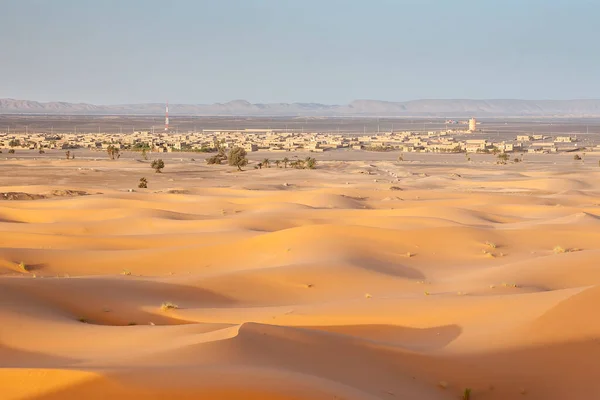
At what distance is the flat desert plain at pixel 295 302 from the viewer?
7.75 metres

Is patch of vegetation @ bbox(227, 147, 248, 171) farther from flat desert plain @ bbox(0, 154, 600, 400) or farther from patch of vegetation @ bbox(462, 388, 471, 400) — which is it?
patch of vegetation @ bbox(462, 388, 471, 400)

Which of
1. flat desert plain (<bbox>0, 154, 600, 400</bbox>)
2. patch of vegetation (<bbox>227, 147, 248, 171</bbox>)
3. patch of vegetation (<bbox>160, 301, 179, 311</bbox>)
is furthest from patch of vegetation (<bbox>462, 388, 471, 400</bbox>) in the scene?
patch of vegetation (<bbox>227, 147, 248, 171</bbox>)

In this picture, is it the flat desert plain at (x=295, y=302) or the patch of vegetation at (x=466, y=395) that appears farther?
the patch of vegetation at (x=466, y=395)

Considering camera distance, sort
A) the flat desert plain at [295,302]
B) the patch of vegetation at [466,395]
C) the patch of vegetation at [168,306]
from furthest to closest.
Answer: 1. the patch of vegetation at [168,306]
2. the patch of vegetation at [466,395]
3. the flat desert plain at [295,302]

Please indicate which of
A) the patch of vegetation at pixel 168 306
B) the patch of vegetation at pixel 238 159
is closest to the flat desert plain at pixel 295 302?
the patch of vegetation at pixel 168 306

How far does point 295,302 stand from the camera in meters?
13.8

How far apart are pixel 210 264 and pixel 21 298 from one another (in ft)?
22.7

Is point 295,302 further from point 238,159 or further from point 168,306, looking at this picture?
point 238,159

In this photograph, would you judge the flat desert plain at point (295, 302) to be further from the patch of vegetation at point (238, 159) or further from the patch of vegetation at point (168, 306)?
the patch of vegetation at point (238, 159)

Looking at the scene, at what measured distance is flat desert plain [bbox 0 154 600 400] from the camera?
775 cm

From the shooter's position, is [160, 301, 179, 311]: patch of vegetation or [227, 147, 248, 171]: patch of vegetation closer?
[160, 301, 179, 311]: patch of vegetation

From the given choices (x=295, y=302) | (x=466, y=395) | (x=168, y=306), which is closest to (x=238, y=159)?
(x=295, y=302)

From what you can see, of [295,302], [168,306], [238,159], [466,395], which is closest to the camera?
[466,395]

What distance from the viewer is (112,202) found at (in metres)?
29.8
